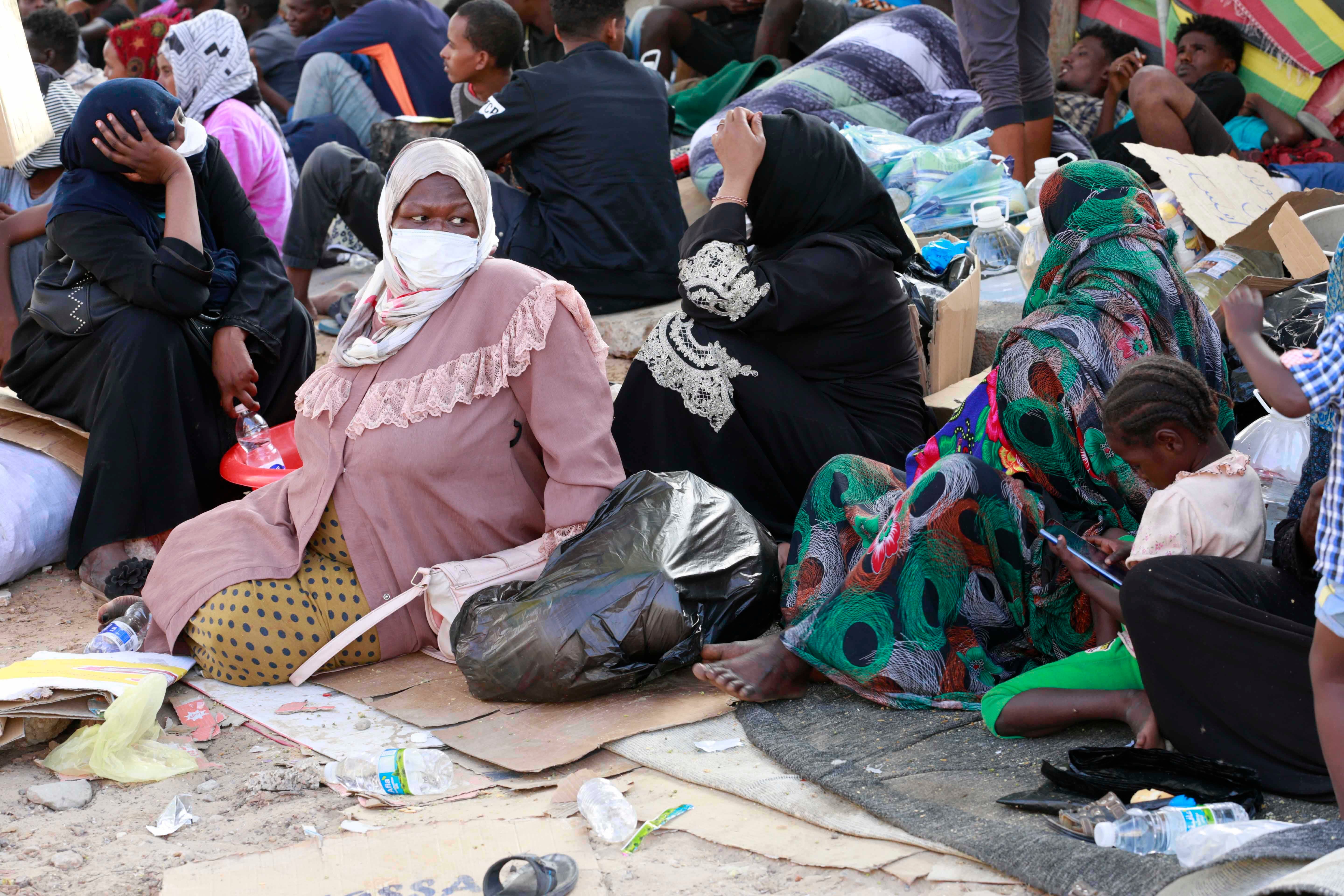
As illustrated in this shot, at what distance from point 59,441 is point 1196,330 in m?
3.52

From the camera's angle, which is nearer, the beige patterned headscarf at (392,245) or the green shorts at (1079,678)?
the green shorts at (1079,678)

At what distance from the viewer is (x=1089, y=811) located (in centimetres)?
219

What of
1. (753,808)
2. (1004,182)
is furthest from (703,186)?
(753,808)

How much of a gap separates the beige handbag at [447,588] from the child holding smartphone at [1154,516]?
117 centimetres

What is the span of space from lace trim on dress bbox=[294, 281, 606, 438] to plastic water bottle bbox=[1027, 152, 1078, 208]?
2397 millimetres

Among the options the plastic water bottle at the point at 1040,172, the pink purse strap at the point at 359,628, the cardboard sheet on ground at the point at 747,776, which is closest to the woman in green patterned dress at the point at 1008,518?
the cardboard sheet on ground at the point at 747,776

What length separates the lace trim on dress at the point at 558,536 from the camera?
3.19 m

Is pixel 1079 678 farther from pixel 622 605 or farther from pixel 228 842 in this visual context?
pixel 228 842

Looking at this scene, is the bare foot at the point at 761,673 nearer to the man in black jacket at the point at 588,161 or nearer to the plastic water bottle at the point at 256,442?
the plastic water bottle at the point at 256,442

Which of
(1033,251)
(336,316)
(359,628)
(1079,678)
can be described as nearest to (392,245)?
(359,628)

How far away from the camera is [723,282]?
3.57m

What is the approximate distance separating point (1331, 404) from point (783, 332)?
6.25 ft

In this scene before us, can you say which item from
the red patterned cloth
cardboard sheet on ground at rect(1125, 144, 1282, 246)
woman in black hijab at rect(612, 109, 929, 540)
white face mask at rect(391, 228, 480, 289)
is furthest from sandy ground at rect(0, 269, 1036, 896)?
the red patterned cloth

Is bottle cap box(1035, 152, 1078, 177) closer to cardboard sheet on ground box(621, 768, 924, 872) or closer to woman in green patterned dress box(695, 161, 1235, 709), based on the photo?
woman in green patterned dress box(695, 161, 1235, 709)
